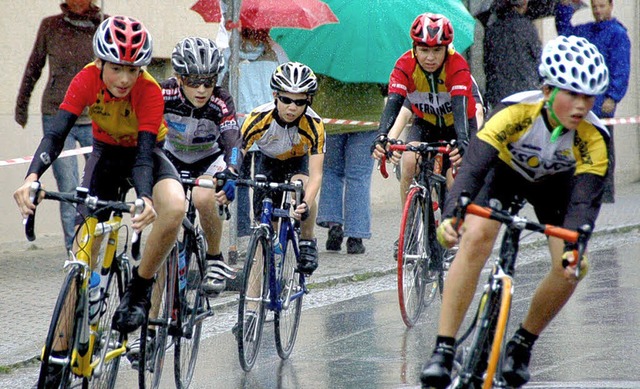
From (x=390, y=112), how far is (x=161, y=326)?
3.10 m

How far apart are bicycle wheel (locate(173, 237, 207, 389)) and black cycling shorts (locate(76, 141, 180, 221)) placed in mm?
741

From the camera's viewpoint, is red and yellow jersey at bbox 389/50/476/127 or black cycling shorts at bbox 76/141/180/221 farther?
red and yellow jersey at bbox 389/50/476/127

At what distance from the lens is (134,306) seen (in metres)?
6.19

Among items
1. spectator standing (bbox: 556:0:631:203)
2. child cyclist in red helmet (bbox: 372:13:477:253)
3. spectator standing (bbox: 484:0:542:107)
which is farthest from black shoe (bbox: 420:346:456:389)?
spectator standing (bbox: 556:0:631:203)

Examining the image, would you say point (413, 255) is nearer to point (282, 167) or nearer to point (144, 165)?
point (282, 167)

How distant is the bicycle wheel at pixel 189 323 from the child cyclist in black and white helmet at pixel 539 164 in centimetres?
181

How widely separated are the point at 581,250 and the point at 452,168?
13.3 feet

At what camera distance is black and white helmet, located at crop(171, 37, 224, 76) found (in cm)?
759

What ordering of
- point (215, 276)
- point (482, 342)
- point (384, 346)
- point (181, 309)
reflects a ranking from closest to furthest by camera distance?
point (482, 342) < point (181, 309) < point (215, 276) < point (384, 346)

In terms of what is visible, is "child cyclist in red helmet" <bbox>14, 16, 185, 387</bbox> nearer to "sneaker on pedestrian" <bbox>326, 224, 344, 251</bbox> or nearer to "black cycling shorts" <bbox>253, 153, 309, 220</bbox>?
"black cycling shorts" <bbox>253, 153, 309, 220</bbox>

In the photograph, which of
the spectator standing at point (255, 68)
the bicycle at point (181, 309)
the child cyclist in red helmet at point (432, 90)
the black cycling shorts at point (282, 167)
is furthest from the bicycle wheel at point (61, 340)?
the spectator standing at point (255, 68)

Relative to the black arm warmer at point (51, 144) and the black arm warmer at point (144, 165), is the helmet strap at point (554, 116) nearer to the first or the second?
the black arm warmer at point (144, 165)

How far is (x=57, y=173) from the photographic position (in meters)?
10.5

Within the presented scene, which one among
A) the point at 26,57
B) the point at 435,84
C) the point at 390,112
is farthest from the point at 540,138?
the point at 26,57
